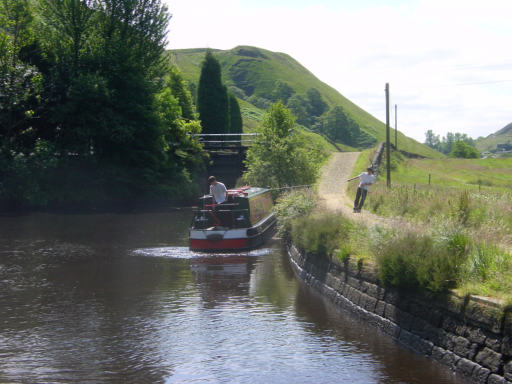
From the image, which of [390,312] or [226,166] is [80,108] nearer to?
[226,166]

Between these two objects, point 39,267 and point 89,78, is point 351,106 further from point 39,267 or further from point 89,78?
point 39,267

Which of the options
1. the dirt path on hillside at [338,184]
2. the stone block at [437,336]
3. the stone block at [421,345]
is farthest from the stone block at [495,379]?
the dirt path on hillside at [338,184]

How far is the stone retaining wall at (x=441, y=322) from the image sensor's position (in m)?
7.55

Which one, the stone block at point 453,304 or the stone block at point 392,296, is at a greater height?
the stone block at point 453,304

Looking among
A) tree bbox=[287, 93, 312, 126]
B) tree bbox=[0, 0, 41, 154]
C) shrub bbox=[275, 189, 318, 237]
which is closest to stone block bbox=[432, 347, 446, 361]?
shrub bbox=[275, 189, 318, 237]

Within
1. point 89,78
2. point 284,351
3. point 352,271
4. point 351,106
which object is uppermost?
point 351,106

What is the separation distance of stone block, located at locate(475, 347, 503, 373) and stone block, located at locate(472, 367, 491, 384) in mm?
67

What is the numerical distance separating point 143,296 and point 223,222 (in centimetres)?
713

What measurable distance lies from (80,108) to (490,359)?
30.9 metres

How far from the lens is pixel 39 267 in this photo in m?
17.5

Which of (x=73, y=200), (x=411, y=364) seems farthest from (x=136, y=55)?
(x=411, y=364)

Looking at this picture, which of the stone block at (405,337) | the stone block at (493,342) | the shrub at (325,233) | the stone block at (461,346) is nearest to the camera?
the stone block at (493,342)

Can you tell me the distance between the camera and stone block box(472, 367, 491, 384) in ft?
25.4

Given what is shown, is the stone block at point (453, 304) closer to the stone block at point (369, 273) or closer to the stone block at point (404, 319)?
the stone block at point (404, 319)
